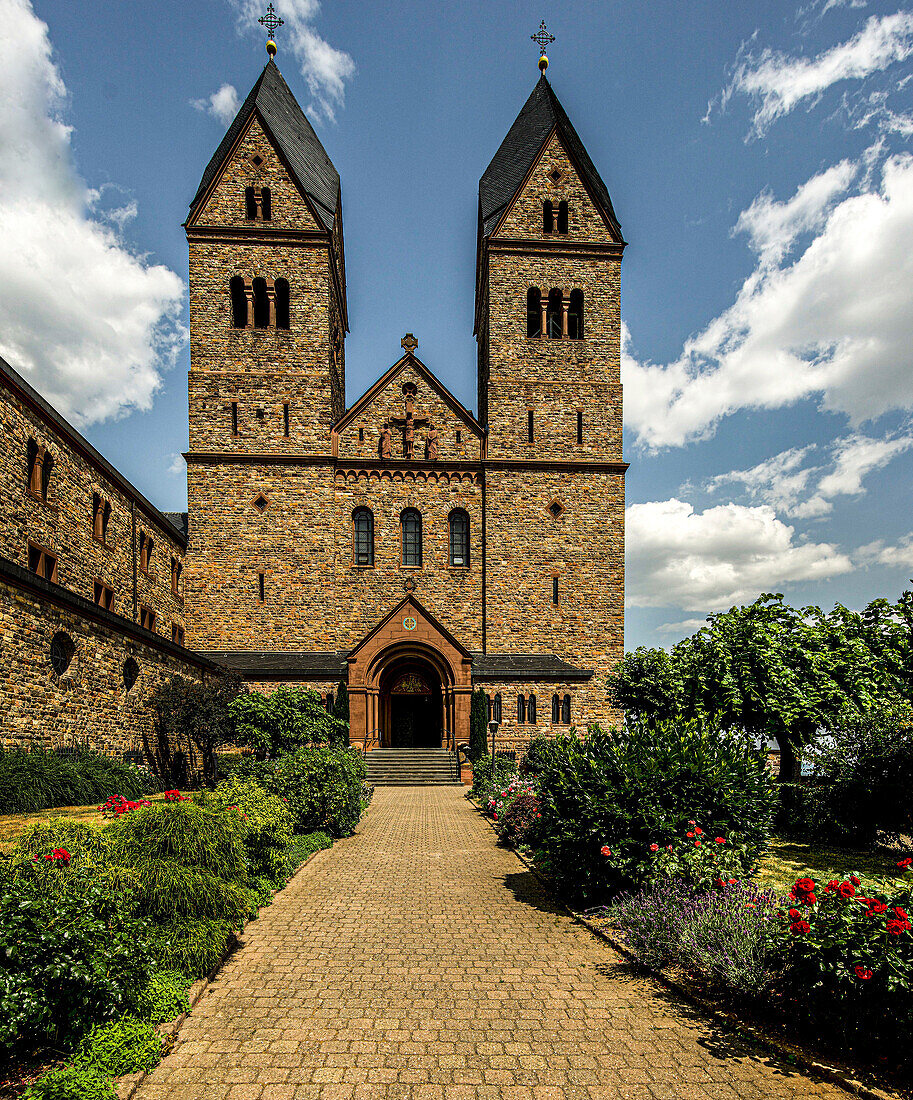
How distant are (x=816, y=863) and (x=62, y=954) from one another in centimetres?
1180

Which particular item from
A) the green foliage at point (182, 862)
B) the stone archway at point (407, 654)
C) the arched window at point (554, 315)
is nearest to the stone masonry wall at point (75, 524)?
the stone archway at point (407, 654)

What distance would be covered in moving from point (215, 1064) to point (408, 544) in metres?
27.3

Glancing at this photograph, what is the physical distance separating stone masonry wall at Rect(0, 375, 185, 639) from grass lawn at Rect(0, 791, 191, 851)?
924 centimetres

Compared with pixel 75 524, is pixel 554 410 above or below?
above

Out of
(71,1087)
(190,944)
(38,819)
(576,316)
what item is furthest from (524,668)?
(71,1087)

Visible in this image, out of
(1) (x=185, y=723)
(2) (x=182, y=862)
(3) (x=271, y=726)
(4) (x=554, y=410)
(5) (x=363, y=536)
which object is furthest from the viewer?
(4) (x=554, y=410)

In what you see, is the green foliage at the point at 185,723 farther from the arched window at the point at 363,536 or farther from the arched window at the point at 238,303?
the arched window at the point at 238,303

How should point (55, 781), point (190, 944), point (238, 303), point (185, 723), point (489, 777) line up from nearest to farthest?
1. point (190, 944)
2. point (55, 781)
3. point (185, 723)
4. point (489, 777)
5. point (238, 303)

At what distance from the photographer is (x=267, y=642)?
30.0 metres

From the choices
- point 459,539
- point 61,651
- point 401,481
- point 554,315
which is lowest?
point 61,651

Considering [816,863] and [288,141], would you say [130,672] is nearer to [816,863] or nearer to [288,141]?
[816,863]

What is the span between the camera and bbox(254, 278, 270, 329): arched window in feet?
108

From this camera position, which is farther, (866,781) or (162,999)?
(866,781)

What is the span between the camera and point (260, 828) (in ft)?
31.0
